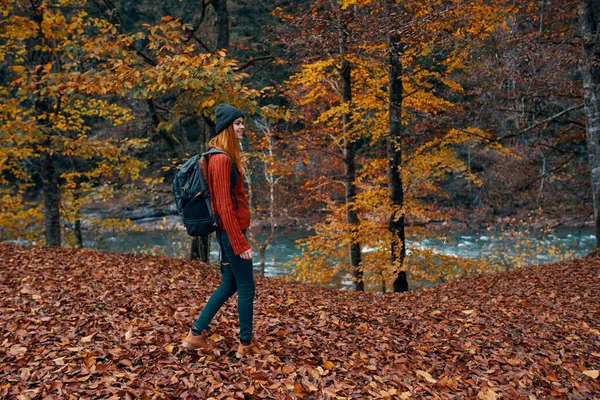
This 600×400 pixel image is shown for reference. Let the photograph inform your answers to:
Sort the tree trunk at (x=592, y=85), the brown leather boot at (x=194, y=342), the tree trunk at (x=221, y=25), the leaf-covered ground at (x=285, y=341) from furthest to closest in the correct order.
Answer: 1. the tree trunk at (x=221, y=25)
2. the tree trunk at (x=592, y=85)
3. the brown leather boot at (x=194, y=342)
4. the leaf-covered ground at (x=285, y=341)

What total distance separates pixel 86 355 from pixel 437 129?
10188mm

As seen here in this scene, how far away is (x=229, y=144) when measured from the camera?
3.87 m

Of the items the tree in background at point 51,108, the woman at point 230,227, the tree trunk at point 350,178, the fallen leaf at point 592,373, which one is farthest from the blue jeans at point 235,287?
the tree trunk at point 350,178

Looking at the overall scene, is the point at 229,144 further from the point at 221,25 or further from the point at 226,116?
the point at 221,25

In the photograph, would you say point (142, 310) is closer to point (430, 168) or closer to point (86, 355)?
point (86, 355)

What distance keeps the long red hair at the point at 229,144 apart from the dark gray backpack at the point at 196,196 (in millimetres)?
81

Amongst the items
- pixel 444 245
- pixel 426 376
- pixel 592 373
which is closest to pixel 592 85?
pixel 592 373

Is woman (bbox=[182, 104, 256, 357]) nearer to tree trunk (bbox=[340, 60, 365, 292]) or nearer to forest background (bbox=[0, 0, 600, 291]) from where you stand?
forest background (bbox=[0, 0, 600, 291])

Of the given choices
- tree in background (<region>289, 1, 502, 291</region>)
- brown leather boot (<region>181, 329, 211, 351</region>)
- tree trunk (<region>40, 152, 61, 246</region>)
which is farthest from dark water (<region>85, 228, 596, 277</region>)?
brown leather boot (<region>181, 329, 211, 351</region>)

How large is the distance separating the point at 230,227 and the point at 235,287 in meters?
0.71

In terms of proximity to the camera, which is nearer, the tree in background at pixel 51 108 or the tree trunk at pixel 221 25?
the tree in background at pixel 51 108

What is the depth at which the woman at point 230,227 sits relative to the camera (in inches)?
146

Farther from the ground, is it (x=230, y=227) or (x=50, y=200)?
(x=230, y=227)

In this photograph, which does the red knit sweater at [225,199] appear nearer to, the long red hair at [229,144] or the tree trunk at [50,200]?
the long red hair at [229,144]
